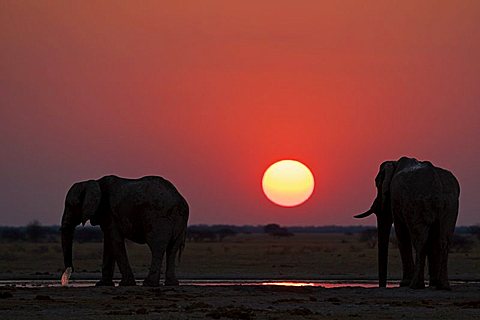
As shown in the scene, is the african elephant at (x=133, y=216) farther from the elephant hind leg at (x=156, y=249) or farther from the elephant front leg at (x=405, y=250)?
the elephant front leg at (x=405, y=250)

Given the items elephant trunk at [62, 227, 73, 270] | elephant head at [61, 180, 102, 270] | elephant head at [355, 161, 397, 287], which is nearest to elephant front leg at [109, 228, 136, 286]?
elephant head at [61, 180, 102, 270]

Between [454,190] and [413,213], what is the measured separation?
1.50 meters

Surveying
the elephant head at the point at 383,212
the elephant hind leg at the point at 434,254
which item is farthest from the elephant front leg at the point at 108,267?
the elephant hind leg at the point at 434,254

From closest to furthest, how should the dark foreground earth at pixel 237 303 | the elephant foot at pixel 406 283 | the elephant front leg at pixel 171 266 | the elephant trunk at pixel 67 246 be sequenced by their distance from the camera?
the dark foreground earth at pixel 237 303, the elephant foot at pixel 406 283, the elephant front leg at pixel 171 266, the elephant trunk at pixel 67 246

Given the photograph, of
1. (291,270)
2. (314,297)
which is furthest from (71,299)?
(291,270)

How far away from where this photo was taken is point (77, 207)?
1499 inches

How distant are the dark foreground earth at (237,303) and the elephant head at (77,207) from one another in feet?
11.4

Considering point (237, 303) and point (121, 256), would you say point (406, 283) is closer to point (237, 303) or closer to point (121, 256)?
point (237, 303)

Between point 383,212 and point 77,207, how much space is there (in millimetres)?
10511

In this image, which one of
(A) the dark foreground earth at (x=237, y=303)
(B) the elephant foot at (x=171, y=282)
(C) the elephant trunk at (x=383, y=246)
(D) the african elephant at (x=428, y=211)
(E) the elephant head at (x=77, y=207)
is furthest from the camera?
(C) the elephant trunk at (x=383, y=246)

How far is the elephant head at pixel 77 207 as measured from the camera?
37000mm

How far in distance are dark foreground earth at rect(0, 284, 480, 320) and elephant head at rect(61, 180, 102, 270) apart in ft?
11.4

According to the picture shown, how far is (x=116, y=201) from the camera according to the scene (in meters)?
37.0

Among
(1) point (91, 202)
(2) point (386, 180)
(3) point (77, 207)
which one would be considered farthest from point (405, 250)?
(3) point (77, 207)
